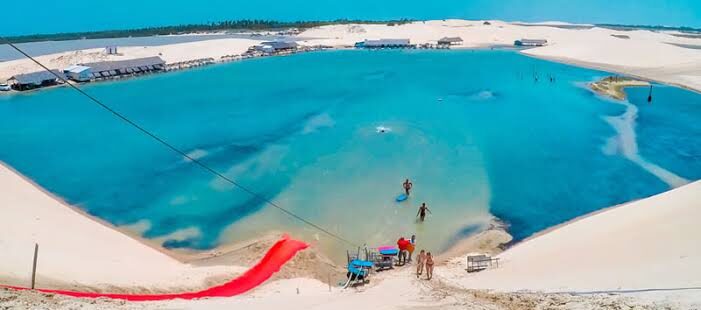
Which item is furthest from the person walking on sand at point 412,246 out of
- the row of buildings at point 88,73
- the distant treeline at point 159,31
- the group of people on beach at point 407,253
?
the distant treeline at point 159,31

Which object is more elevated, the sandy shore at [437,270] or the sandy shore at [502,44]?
the sandy shore at [502,44]

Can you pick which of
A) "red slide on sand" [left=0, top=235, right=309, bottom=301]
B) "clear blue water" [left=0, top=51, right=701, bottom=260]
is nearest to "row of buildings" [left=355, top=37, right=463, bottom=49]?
"clear blue water" [left=0, top=51, right=701, bottom=260]

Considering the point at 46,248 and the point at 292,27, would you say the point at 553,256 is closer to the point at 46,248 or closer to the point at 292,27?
the point at 46,248

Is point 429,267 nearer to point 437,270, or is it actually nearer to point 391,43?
point 437,270

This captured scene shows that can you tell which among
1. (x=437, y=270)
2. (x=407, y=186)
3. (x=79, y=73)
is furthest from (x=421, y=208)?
(x=79, y=73)

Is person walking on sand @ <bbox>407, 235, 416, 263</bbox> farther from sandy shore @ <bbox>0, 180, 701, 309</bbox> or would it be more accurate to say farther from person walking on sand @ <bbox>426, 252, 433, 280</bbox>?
person walking on sand @ <bbox>426, 252, 433, 280</bbox>

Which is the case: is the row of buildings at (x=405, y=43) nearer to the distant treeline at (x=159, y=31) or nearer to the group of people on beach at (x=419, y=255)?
the distant treeline at (x=159, y=31)
